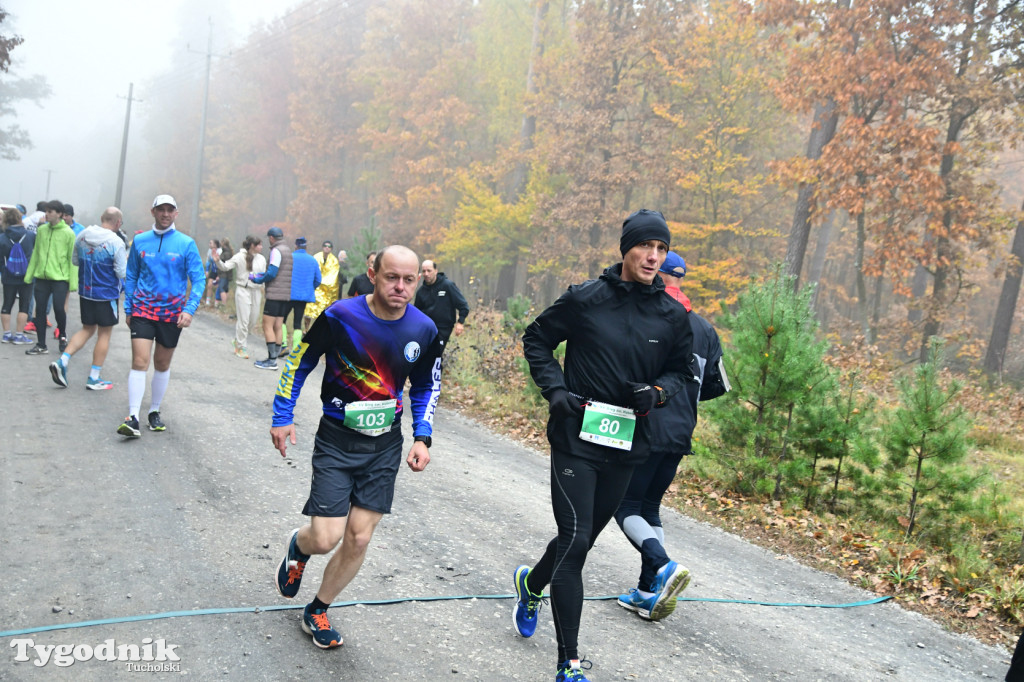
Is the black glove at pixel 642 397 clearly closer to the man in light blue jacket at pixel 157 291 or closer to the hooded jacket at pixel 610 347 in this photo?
the hooded jacket at pixel 610 347

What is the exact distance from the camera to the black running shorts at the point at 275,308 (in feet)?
45.2

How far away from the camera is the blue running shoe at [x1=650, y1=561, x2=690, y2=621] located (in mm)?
4785

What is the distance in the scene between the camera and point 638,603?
510 centimetres

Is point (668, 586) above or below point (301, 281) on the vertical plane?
below

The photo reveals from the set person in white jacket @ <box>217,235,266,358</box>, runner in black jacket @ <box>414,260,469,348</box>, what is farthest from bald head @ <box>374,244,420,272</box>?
person in white jacket @ <box>217,235,266,358</box>

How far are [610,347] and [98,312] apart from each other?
26.1ft

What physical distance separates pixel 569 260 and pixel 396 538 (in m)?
24.2

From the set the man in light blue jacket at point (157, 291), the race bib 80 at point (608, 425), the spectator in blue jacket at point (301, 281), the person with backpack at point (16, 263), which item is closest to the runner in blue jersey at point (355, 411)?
the race bib 80 at point (608, 425)

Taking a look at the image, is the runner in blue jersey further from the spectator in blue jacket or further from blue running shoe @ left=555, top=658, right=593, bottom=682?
the spectator in blue jacket

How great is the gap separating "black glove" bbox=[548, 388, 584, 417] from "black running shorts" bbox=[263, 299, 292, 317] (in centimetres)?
1085

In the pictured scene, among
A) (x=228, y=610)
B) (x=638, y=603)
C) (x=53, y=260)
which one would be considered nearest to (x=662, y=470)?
(x=638, y=603)

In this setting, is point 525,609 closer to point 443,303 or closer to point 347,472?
point 347,472

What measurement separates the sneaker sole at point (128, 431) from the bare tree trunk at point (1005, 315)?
1905cm

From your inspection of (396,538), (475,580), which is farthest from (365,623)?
(396,538)
